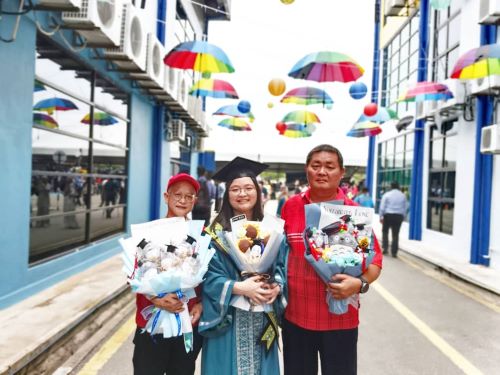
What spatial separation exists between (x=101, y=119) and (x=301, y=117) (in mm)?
7772

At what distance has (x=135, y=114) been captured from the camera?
32.8 feet

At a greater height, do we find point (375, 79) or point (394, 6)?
point (394, 6)

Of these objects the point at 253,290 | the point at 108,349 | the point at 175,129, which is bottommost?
the point at 108,349

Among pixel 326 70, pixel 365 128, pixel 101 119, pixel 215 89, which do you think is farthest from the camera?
pixel 365 128

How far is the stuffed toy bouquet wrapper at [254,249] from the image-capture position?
7.21 feet

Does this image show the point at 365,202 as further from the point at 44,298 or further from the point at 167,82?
the point at 44,298

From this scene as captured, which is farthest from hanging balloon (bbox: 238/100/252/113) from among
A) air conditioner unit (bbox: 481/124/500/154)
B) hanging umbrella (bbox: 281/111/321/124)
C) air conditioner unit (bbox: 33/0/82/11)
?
air conditioner unit (bbox: 33/0/82/11)

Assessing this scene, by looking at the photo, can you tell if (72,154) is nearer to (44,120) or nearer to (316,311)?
(44,120)

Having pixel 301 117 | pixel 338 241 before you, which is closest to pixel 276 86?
pixel 301 117

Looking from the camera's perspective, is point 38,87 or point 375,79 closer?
point 38,87

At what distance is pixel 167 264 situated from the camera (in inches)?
81.9

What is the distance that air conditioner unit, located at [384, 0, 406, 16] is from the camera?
622 inches

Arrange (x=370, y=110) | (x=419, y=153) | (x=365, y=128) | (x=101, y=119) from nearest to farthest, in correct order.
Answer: (x=101, y=119) → (x=370, y=110) → (x=419, y=153) → (x=365, y=128)

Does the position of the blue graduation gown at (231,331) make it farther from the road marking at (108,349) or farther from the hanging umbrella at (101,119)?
the hanging umbrella at (101,119)
